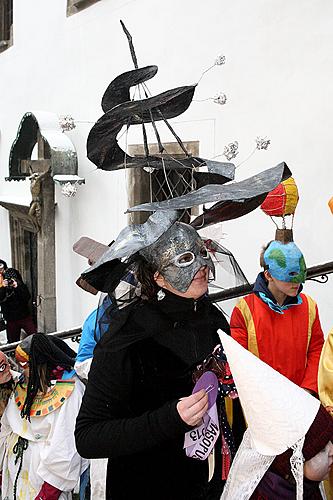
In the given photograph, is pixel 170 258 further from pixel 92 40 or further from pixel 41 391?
pixel 92 40

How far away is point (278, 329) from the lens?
2.95 meters

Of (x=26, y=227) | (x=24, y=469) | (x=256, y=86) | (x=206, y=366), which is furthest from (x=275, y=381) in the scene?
(x=26, y=227)

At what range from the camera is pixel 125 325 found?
74.2 inches

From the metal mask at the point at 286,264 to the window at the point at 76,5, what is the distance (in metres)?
4.92

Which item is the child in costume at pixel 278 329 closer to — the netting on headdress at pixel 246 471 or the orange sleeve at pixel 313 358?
the orange sleeve at pixel 313 358

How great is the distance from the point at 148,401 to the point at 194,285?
40 cm

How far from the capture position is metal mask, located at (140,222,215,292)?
1.90 metres

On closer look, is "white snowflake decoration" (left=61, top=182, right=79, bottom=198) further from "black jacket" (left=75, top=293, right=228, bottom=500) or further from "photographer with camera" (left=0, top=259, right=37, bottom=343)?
"black jacket" (left=75, top=293, right=228, bottom=500)

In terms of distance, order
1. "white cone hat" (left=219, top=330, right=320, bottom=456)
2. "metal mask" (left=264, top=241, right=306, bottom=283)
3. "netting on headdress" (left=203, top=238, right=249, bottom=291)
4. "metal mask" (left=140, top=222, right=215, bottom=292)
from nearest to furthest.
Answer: "white cone hat" (left=219, top=330, right=320, bottom=456), "metal mask" (left=140, top=222, right=215, bottom=292), "netting on headdress" (left=203, top=238, right=249, bottom=291), "metal mask" (left=264, top=241, right=306, bottom=283)

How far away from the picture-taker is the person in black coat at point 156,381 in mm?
1727

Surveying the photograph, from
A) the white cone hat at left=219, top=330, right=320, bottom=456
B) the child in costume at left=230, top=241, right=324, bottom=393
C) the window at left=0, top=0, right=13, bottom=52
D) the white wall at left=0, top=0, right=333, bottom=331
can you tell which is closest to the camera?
the white cone hat at left=219, top=330, right=320, bottom=456

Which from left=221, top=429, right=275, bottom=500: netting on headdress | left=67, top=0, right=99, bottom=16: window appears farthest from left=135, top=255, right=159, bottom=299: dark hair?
left=67, top=0, right=99, bottom=16: window

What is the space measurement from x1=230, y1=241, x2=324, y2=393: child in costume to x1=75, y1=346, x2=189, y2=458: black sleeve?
1.26 metres

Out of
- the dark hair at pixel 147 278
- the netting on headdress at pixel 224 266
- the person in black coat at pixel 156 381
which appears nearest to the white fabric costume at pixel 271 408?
the person in black coat at pixel 156 381
